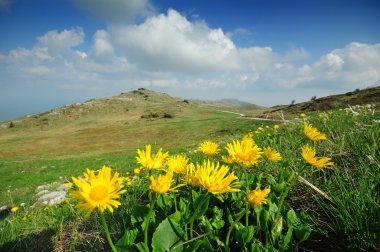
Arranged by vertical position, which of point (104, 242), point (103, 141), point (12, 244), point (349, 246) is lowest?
point (103, 141)

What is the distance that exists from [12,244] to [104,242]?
4.10ft

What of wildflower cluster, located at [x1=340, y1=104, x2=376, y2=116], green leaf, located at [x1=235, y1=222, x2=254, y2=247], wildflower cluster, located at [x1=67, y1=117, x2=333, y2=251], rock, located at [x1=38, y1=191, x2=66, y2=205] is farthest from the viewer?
rock, located at [x1=38, y1=191, x2=66, y2=205]

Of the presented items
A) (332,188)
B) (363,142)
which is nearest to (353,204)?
(332,188)

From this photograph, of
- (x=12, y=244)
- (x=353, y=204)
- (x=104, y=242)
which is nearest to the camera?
(x=353, y=204)

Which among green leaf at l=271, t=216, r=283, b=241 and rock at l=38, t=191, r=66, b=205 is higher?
green leaf at l=271, t=216, r=283, b=241

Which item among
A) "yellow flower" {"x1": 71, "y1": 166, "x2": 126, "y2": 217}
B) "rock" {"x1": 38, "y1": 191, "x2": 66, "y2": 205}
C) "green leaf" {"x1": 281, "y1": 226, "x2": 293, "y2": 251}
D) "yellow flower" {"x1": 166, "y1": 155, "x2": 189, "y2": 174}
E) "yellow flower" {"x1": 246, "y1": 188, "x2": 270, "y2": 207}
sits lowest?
Answer: "rock" {"x1": 38, "y1": 191, "x2": 66, "y2": 205}

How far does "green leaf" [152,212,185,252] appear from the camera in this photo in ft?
5.32

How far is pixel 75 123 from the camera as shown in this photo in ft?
221

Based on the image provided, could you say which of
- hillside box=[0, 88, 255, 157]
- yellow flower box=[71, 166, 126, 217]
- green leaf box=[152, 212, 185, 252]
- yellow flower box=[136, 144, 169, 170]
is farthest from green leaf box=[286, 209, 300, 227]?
hillside box=[0, 88, 255, 157]

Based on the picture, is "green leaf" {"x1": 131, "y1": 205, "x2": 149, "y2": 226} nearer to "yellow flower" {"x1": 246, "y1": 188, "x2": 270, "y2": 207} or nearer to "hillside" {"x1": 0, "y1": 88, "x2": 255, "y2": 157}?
"yellow flower" {"x1": 246, "y1": 188, "x2": 270, "y2": 207}

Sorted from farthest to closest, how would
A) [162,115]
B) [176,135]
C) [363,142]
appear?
1. [162,115]
2. [176,135]
3. [363,142]

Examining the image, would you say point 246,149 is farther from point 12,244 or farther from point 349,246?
point 12,244

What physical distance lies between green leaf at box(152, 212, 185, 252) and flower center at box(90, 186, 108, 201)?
0.44 meters

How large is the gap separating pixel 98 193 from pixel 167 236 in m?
0.56
